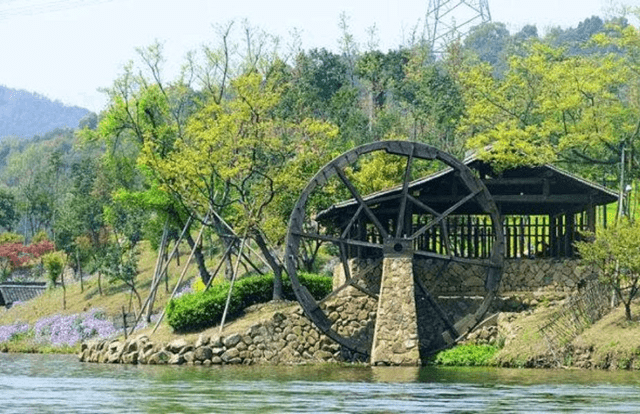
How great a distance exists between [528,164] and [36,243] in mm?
66647

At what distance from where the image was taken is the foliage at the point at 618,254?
4475cm

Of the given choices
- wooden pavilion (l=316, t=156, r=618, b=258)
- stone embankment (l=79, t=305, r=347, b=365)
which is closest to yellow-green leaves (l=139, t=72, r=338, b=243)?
wooden pavilion (l=316, t=156, r=618, b=258)

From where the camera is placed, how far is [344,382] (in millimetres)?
40781

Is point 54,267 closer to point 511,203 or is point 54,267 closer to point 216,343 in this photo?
point 216,343

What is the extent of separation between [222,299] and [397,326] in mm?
7015

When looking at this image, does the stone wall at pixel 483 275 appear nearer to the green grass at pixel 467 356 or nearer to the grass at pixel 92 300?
the green grass at pixel 467 356

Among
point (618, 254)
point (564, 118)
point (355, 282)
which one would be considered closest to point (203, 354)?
point (355, 282)

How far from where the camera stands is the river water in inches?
1278

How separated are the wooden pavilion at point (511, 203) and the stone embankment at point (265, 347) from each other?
10.8ft

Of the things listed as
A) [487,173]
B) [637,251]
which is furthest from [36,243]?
[637,251]

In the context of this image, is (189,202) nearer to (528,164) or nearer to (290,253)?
(290,253)

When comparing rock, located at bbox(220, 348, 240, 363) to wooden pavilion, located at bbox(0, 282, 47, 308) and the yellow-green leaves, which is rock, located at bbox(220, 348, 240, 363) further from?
wooden pavilion, located at bbox(0, 282, 47, 308)

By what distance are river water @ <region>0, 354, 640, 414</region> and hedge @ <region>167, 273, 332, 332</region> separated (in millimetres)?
3719

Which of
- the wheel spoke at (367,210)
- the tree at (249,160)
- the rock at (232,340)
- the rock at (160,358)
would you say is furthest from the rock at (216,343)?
the wheel spoke at (367,210)
